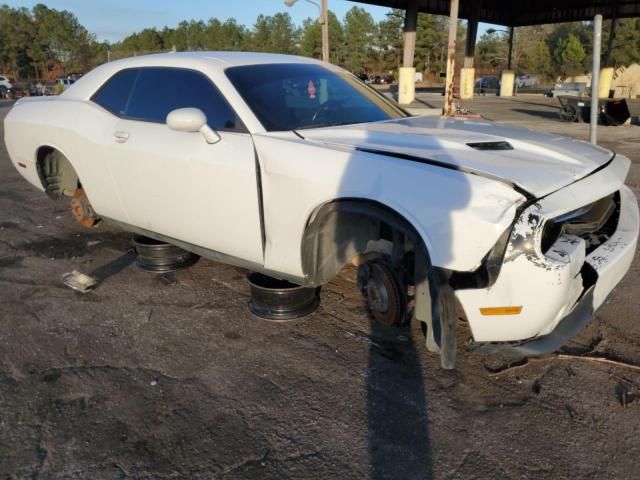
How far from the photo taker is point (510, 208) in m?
2.19

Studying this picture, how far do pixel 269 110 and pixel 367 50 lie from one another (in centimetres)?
8745

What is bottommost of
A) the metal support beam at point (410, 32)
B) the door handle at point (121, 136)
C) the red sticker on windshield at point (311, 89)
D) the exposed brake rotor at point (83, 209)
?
the exposed brake rotor at point (83, 209)

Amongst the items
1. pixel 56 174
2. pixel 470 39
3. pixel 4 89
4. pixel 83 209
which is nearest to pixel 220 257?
pixel 83 209

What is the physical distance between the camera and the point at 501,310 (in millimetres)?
Result: 2322

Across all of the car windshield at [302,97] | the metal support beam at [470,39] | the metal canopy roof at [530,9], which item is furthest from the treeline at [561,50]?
the car windshield at [302,97]

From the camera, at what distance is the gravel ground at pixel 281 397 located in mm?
2197

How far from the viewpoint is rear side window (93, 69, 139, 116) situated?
401 centimetres

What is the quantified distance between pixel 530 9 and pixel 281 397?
3528 centimetres

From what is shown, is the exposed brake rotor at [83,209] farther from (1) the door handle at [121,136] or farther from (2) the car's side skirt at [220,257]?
(1) the door handle at [121,136]

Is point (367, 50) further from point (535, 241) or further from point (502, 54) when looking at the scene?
point (535, 241)

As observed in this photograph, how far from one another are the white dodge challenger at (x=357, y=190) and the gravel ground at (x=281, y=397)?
329 millimetres

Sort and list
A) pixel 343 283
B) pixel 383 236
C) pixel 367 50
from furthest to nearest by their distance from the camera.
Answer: pixel 367 50 → pixel 343 283 → pixel 383 236

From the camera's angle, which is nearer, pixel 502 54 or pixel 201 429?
pixel 201 429

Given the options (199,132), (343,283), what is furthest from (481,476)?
(199,132)
